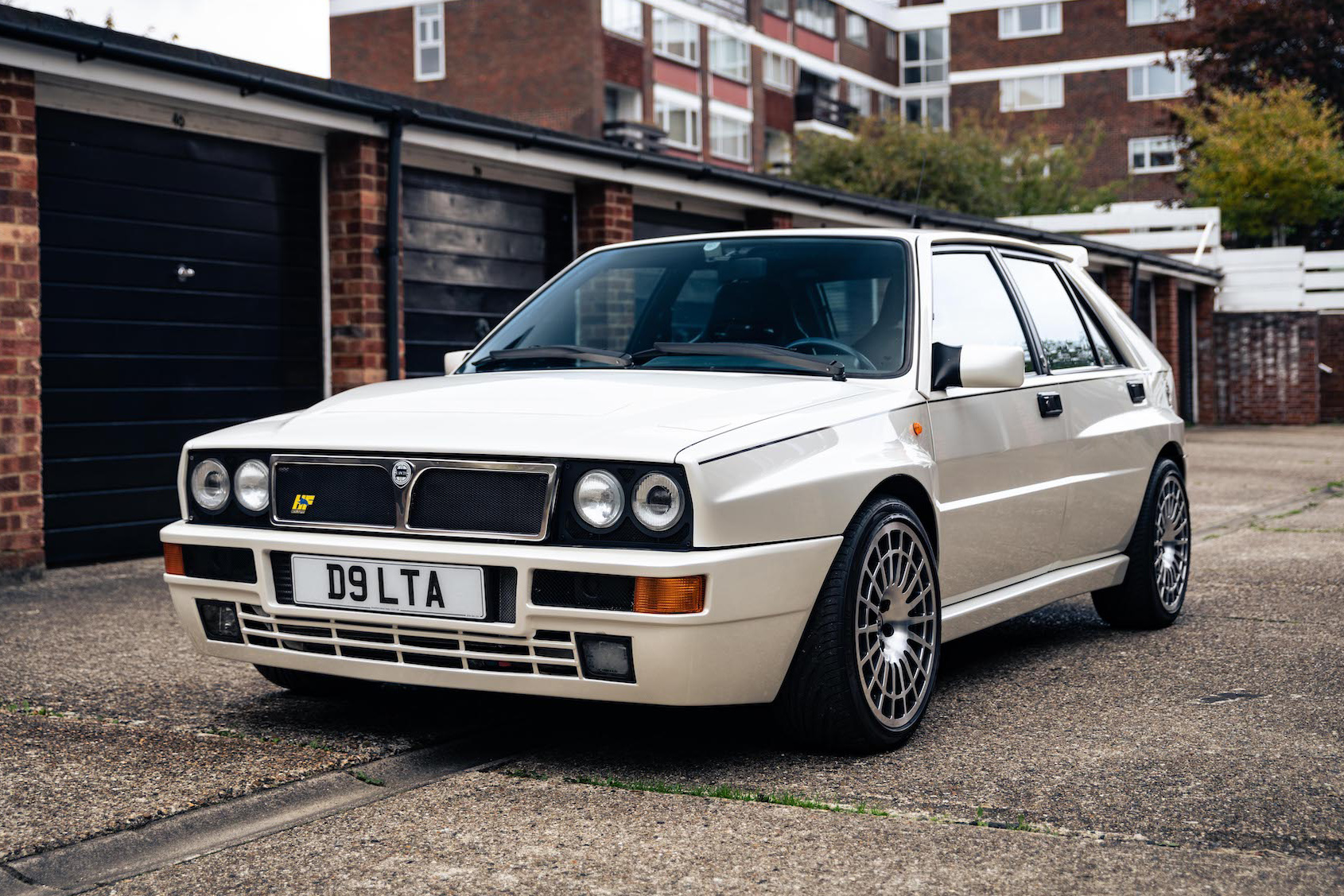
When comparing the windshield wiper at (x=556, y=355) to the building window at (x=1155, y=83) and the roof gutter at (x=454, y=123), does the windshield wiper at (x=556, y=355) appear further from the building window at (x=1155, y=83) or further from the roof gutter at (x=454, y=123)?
the building window at (x=1155, y=83)

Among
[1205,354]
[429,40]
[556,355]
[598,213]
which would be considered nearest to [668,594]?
[556,355]

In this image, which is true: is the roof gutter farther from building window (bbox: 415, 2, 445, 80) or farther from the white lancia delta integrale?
building window (bbox: 415, 2, 445, 80)

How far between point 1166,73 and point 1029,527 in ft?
171

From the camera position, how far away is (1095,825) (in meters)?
3.41

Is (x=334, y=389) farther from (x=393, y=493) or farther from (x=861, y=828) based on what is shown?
(x=861, y=828)

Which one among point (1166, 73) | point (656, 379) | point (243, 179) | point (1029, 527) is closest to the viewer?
point (656, 379)

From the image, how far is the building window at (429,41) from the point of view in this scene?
38.2 metres

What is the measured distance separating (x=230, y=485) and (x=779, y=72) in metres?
45.5

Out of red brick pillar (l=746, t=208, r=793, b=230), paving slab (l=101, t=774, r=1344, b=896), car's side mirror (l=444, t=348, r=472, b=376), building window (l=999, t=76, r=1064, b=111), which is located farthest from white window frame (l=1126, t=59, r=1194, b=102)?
paving slab (l=101, t=774, r=1344, b=896)

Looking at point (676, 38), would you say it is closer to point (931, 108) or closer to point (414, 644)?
point (931, 108)

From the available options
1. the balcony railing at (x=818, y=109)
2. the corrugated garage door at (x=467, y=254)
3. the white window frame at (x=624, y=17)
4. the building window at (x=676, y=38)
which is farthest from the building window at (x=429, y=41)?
the corrugated garage door at (x=467, y=254)

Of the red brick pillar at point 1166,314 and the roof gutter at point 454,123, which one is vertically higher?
the roof gutter at point 454,123

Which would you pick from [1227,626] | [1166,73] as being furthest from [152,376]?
[1166,73]

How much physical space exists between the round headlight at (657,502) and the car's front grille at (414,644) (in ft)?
1.10
